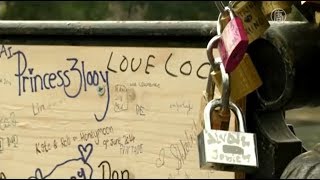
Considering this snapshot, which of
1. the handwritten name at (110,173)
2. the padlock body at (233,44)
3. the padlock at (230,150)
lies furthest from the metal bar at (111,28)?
the padlock at (230,150)

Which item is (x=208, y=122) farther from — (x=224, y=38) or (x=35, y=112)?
(x=35, y=112)

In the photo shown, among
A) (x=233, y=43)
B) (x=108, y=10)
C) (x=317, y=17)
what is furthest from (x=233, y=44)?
(x=108, y=10)

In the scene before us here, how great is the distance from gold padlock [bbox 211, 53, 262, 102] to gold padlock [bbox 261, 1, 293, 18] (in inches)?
5.8

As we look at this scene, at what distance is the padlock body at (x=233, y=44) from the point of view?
1794 mm

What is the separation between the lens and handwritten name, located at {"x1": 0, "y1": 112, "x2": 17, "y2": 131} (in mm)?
3072

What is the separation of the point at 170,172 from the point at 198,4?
11302 millimetres

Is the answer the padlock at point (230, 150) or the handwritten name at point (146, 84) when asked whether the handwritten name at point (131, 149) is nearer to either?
the handwritten name at point (146, 84)

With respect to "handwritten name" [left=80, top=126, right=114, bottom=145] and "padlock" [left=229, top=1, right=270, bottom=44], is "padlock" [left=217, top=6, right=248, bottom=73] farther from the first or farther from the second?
"handwritten name" [left=80, top=126, right=114, bottom=145]

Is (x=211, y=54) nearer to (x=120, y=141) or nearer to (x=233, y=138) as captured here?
(x=233, y=138)

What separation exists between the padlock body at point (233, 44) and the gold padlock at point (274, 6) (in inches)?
3.3

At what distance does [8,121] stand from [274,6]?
149 centimetres

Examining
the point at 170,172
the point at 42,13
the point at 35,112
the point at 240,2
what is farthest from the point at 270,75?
the point at 42,13

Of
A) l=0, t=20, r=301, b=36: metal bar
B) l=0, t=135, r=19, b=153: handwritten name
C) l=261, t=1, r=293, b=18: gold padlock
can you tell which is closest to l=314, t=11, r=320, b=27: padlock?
l=261, t=1, r=293, b=18: gold padlock

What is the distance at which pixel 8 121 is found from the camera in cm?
308
